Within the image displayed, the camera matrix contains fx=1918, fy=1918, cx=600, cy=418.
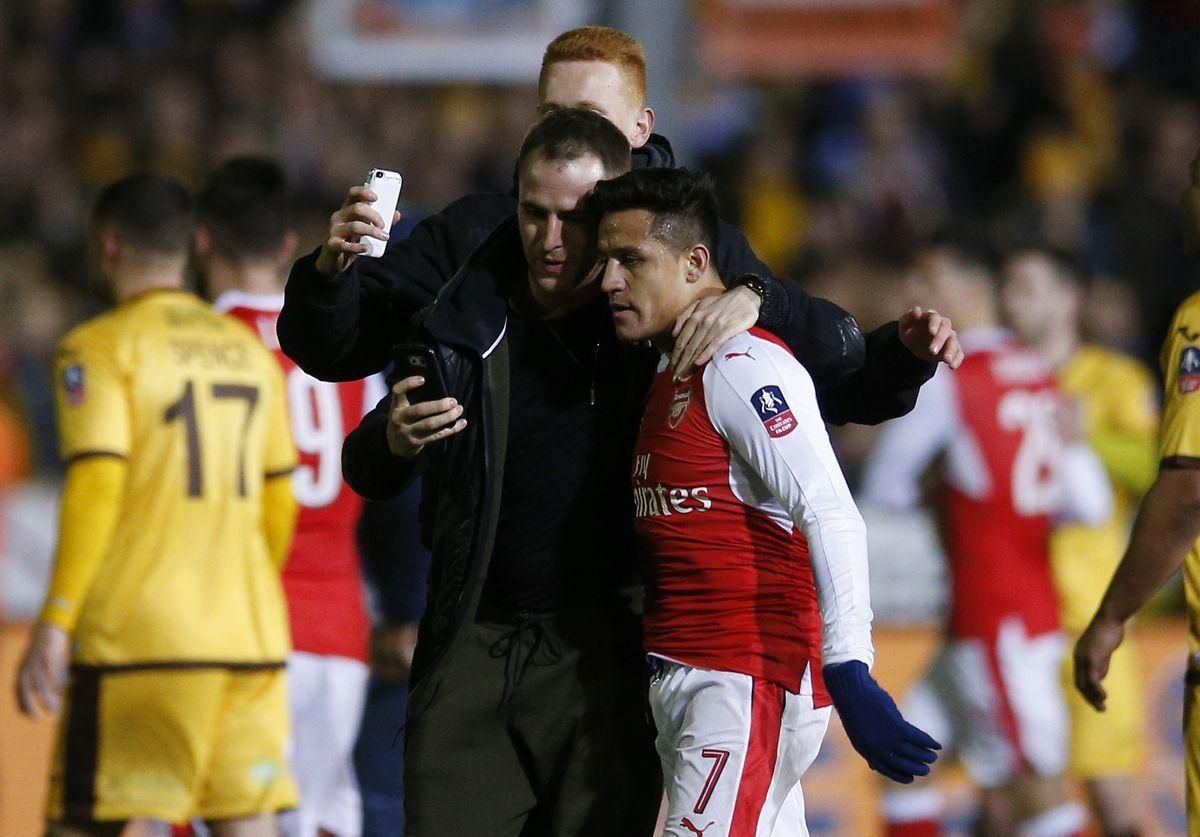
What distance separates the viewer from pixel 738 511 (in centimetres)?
411

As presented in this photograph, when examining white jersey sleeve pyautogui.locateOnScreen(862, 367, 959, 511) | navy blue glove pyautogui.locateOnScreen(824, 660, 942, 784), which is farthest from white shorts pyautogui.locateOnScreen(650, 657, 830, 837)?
white jersey sleeve pyautogui.locateOnScreen(862, 367, 959, 511)

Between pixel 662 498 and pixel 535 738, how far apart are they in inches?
25.9

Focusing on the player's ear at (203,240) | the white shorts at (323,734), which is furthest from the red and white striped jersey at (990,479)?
the player's ear at (203,240)

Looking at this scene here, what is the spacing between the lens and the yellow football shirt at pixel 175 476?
568cm

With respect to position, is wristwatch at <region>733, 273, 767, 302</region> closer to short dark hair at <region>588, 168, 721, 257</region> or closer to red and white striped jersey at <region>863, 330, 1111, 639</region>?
short dark hair at <region>588, 168, 721, 257</region>

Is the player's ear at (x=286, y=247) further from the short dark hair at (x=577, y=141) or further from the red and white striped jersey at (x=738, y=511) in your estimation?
the red and white striped jersey at (x=738, y=511)

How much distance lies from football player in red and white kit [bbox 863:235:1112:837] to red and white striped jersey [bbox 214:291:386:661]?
6.66 ft

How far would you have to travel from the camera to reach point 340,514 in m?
6.59

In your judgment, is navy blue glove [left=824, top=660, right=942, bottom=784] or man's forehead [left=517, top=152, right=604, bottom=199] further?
man's forehead [left=517, top=152, right=604, bottom=199]

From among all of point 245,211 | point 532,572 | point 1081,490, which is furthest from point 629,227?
point 1081,490

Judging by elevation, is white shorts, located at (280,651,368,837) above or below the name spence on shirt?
below

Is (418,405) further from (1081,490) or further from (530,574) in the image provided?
(1081,490)

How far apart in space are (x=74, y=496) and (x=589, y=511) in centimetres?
194

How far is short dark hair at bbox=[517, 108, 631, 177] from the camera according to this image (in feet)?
13.7
